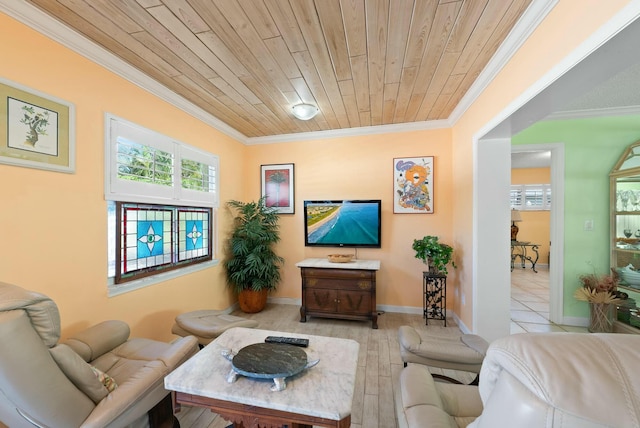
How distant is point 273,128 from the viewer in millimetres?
3580

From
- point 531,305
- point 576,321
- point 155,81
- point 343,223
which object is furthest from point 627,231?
point 155,81

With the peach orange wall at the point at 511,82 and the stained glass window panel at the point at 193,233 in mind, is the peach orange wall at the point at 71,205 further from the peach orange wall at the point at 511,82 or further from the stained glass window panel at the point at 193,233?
the peach orange wall at the point at 511,82

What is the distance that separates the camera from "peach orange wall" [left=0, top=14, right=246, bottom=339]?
1498 millimetres

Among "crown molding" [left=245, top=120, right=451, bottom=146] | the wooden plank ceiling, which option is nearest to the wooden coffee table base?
the wooden plank ceiling

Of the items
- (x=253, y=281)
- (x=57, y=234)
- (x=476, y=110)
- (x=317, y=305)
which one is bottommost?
(x=317, y=305)

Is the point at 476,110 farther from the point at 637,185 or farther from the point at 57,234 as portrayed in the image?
the point at 57,234

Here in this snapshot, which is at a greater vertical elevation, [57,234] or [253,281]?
[57,234]

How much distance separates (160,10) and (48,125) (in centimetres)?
105

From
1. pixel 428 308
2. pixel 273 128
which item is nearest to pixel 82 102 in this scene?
pixel 273 128

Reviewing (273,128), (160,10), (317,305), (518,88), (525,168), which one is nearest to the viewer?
(160,10)

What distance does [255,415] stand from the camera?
107 cm

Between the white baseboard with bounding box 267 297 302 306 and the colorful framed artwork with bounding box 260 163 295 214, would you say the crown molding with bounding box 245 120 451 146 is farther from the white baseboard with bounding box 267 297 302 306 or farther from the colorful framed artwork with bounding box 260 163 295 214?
the white baseboard with bounding box 267 297 302 306

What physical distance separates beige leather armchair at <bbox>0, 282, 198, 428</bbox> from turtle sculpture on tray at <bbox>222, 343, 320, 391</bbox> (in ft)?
1.45

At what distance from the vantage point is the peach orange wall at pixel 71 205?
4.91 feet
